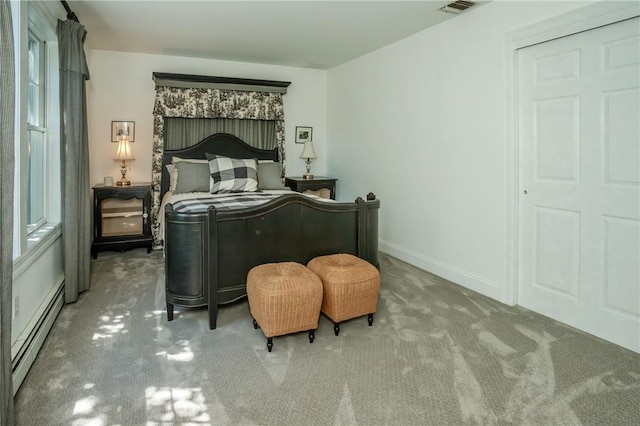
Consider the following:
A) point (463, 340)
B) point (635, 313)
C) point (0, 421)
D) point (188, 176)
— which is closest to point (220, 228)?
point (0, 421)

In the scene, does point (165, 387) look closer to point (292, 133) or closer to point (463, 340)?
point (463, 340)

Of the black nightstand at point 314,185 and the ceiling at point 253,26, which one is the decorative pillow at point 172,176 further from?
the black nightstand at point 314,185

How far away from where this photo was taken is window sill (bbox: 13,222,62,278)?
2.22 metres

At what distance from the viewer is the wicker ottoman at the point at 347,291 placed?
8.50 feet

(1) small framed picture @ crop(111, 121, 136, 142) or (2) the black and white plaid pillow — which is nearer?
(2) the black and white plaid pillow

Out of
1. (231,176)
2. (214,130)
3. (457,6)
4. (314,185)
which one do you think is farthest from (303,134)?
(457,6)

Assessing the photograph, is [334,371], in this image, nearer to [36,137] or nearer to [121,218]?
[36,137]

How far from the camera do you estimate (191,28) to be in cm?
397

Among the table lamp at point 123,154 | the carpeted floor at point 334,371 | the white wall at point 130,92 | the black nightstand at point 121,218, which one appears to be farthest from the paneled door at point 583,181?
the table lamp at point 123,154

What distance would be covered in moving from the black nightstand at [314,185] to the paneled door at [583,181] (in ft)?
9.34

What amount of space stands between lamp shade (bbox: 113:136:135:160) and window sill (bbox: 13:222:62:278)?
171cm

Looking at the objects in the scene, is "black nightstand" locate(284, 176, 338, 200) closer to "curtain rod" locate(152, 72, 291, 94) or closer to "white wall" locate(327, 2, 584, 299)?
"white wall" locate(327, 2, 584, 299)

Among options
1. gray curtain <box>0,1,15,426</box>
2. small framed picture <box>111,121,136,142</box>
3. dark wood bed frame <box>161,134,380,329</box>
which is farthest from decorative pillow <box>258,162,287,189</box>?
gray curtain <box>0,1,15,426</box>

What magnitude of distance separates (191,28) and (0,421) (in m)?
3.59
